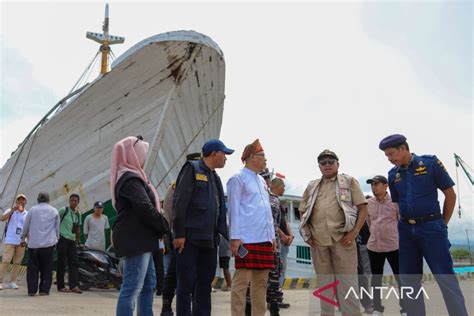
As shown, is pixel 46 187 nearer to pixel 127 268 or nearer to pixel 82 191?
pixel 82 191

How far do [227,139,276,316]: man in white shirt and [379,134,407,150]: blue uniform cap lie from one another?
1.03 m

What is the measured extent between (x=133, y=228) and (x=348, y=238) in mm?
1623

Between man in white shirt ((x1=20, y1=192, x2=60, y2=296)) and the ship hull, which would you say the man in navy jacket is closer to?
man in white shirt ((x1=20, y1=192, x2=60, y2=296))

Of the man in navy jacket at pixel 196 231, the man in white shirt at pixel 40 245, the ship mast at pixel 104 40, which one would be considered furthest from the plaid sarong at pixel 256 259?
the ship mast at pixel 104 40

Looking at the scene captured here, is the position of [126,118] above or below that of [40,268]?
above

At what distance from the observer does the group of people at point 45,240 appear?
6262mm

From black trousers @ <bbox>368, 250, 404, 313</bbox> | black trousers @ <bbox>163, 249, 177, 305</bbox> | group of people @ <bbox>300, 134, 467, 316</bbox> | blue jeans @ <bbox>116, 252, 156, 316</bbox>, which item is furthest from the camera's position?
black trousers @ <bbox>368, 250, 404, 313</bbox>

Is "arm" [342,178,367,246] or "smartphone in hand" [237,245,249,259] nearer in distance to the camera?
"smartphone in hand" [237,245,249,259]

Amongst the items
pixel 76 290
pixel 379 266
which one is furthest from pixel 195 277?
pixel 76 290

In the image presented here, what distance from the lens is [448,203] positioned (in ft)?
11.1

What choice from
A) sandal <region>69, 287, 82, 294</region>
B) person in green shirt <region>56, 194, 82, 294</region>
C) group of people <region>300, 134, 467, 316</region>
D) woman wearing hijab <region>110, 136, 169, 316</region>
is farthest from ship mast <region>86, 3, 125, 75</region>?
group of people <region>300, 134, 467, 316</region>

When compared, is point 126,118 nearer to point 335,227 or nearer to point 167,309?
point 167,309

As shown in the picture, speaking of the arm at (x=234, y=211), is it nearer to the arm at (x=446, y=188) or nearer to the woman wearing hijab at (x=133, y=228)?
the woman wearing hijab at (x=133, y=228)

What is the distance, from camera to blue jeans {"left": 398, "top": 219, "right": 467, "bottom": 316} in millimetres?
3164
